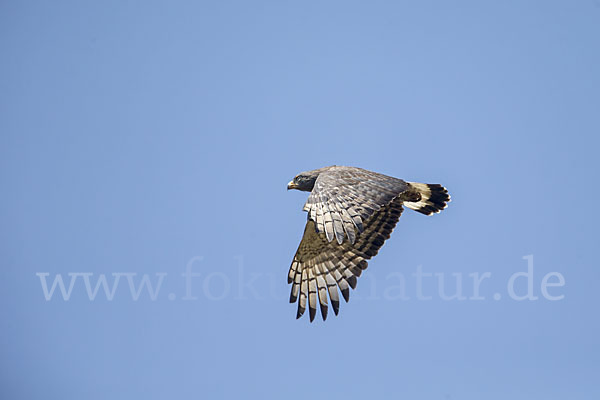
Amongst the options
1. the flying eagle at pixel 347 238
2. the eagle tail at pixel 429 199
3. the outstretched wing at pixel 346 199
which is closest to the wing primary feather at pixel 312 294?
the flying eagle at pixel 347 238

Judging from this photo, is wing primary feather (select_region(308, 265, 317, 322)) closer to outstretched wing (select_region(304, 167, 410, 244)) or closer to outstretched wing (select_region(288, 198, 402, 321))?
outstretched wing (select_region(288, 198, 402, 321))

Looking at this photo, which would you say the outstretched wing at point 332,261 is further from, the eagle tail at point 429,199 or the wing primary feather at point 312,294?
the eagle tail at point 429,199

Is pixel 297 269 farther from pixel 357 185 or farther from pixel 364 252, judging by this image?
pixel 357 185

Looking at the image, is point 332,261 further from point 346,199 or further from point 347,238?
point 346,199

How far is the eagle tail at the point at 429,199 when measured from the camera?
13539mm

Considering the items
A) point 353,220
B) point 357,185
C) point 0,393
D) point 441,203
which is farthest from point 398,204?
point 0,393

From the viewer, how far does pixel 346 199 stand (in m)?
11.0

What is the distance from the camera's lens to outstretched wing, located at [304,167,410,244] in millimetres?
10531

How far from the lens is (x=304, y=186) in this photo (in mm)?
13359

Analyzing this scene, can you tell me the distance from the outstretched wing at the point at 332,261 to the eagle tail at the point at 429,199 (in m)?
0.57

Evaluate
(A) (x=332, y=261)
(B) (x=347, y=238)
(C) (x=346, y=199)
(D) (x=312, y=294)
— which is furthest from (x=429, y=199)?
(C) (x=346, y=199)

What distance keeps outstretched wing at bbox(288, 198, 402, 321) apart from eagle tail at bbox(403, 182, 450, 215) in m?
0.57

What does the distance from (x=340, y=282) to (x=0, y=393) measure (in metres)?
49.9

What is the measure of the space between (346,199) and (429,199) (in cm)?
306
